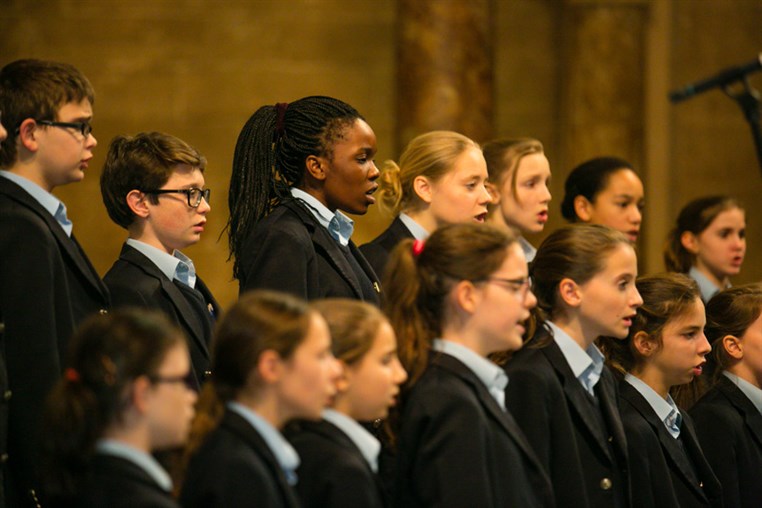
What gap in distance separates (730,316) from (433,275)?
5.19 ft

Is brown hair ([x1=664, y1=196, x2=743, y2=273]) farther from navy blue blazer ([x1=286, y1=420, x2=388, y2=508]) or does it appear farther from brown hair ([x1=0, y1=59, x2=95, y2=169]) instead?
navy blue blazer ([x1=286, y1=420, x2=388, y2=508])

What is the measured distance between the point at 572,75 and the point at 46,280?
4775 mm

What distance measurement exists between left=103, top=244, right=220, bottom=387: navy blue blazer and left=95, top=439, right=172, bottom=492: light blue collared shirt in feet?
4.44

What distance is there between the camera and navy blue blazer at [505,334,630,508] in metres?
3.54

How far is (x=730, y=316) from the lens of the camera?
14.8ft

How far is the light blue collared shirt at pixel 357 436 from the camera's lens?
2.88m

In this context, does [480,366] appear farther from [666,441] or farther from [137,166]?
[137,166]

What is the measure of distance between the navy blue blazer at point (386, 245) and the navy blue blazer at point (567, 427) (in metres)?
0.79

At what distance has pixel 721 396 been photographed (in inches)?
173

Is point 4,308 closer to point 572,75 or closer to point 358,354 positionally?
point 358,354

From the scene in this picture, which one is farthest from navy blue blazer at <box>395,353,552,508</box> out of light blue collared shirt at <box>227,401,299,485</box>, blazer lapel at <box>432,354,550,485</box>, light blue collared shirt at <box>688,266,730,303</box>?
light blue collared shirt at <box>688,266,730,303</box>

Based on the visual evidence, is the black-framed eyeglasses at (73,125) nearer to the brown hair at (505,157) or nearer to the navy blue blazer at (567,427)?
the navy blue blazer at (567,427)

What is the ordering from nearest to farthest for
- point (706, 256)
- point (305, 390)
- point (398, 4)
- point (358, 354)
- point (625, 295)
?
point (305, 390) → point (358, 354) → point (625, 295) → point (706, 256) → point (398, 4)

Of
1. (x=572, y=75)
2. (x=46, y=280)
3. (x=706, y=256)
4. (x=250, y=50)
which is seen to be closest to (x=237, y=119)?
(x=250, y=50)
